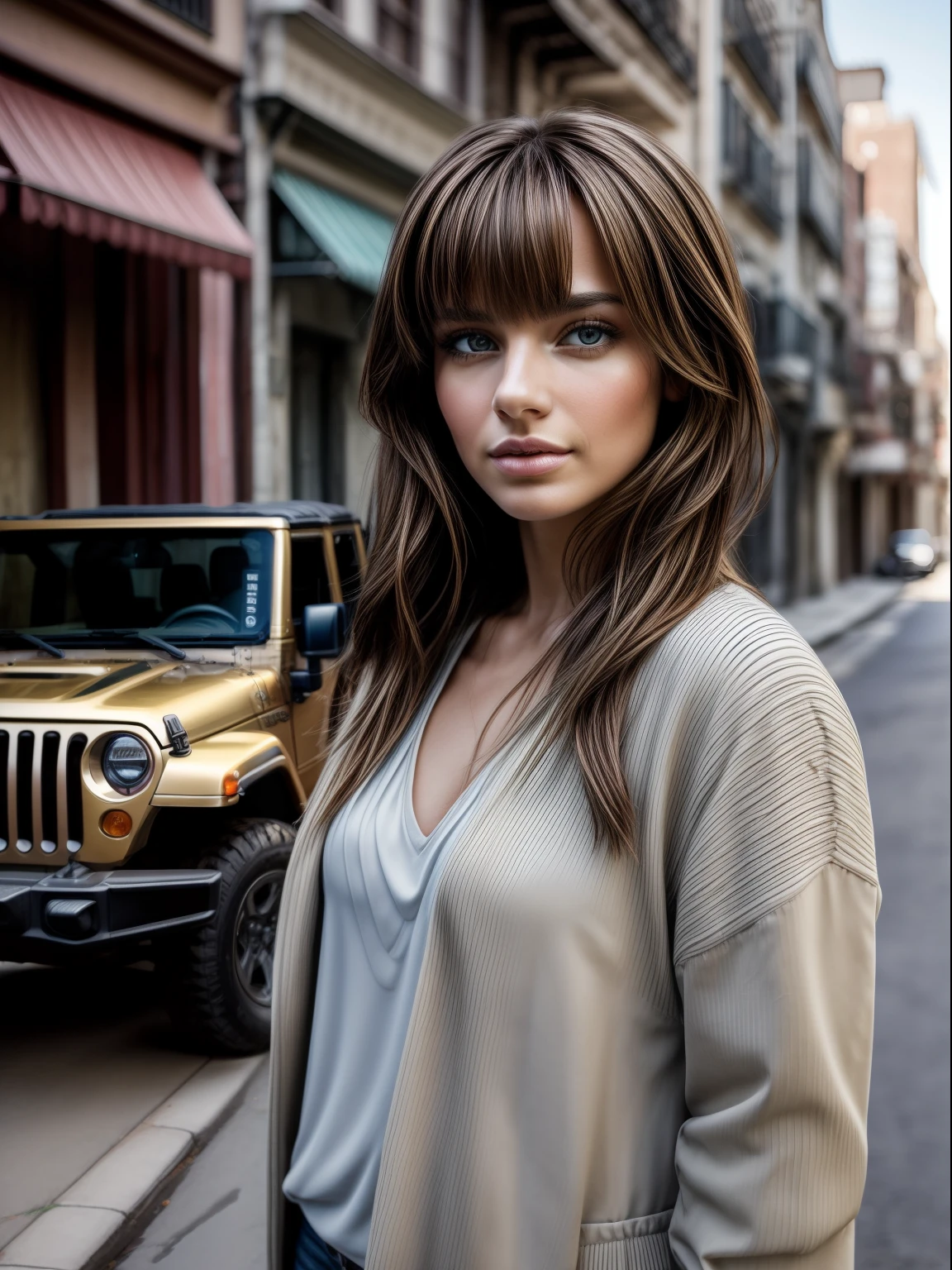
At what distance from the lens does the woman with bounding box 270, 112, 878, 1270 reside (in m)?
1.14

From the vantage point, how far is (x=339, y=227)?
8.83 m

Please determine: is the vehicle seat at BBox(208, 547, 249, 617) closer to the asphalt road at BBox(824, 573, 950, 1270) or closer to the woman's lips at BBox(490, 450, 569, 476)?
the woman's lips at BBox(490, 450, 569, 476)

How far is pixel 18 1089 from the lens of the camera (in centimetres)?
183

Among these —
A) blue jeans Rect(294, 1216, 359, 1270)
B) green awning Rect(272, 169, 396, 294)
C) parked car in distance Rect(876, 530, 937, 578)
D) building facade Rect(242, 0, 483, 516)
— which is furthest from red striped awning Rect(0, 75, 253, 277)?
parked car in distance Rect(876, 530, 937, 578)

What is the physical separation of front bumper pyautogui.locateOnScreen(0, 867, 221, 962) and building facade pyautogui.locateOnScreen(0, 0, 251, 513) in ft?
2.04

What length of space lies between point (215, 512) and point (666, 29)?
14.3 meters

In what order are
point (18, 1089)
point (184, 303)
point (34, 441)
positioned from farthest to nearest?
point (184, 303)
point (34, 441)
point (18, 1089)

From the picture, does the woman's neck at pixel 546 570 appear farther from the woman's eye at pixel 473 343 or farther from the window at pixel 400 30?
the window at pixel 400 30

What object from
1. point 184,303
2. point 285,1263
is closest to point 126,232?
point 184,303

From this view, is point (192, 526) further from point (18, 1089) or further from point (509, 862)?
point (509, 862)

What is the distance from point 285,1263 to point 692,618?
3.20 ft

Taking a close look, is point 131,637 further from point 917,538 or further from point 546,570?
point 917,538

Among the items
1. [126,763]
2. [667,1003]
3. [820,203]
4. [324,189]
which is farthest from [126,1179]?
[820,203]

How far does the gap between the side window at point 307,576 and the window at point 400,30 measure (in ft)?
27.7
